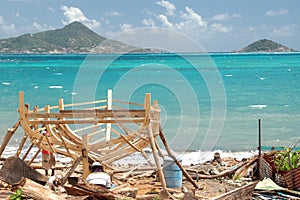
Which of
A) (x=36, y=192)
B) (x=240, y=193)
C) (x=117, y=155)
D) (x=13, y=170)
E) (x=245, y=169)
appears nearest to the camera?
(x=36, y=192)

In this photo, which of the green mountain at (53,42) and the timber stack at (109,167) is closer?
the timber stack at (109,167)

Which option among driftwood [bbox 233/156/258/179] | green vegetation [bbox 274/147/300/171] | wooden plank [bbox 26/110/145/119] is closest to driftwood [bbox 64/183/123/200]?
wooden plank [bbox 26/110/145/119]

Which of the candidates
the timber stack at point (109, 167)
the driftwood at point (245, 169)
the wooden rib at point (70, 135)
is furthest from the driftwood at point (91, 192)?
the driftwood at point (245, 169)

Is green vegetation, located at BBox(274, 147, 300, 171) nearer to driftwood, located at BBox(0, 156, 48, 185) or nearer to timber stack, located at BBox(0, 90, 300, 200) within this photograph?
timber stack, located at BBox(0, 90, 300, 200)

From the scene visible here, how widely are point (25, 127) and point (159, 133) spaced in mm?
2286

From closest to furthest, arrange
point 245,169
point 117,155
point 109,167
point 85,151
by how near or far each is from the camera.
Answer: point 85,151 → point 117,155 → point 109,167 → point 245,169

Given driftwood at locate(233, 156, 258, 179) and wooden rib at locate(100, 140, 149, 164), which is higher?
wooden rib at locate(100, 140, 149, 164)

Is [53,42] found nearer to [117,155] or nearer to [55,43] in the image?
[55,43]

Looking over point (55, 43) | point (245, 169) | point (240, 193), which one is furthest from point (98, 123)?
point (55, 43)

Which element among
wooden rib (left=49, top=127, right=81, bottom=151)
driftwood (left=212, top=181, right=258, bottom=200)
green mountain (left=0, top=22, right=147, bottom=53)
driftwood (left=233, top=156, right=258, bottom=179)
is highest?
green mountain (left=0, top=22, right=147, bottom=53)

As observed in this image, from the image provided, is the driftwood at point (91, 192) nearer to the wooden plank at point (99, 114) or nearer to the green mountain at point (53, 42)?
the wooden plank at point (99, 114)

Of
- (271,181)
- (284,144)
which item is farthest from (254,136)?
(271,181)

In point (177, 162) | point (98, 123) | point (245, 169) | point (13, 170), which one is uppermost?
point (98, 123)

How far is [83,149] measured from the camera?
25.1 feet
